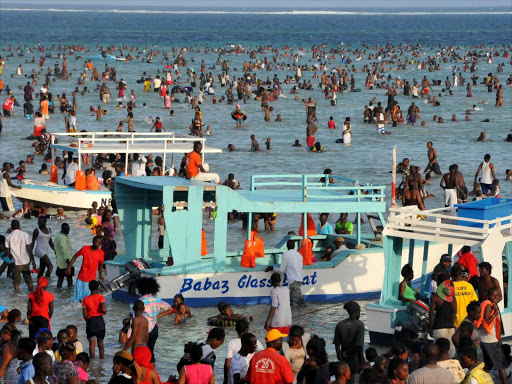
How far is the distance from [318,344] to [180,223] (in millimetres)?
6603

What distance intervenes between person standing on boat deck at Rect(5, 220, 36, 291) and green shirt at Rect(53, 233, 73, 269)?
1.50 ft

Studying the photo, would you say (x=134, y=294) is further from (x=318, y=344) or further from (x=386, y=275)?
(x=318, y=344)

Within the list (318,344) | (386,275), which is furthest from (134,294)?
(318,344)

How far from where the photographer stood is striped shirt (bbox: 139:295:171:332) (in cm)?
1305

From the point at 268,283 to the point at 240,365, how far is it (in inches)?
261

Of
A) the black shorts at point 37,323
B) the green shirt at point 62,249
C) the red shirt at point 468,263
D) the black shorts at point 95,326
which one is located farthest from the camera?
the green shirt at point 62,249

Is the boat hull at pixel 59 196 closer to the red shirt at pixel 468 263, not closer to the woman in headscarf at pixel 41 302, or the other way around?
the woman in headscarf at pixel 41 302

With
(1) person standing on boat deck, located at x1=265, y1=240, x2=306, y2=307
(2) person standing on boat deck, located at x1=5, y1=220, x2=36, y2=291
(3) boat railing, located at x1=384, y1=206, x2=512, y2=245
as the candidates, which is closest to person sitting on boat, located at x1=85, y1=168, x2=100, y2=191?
(2) person standing on boat deck, located at x1=5, y1=220, x2=36, y2=291

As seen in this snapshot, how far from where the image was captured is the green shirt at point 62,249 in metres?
17.8

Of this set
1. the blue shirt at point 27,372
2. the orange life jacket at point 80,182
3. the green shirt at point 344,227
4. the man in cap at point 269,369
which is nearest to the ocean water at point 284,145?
the orange life jacket at point 80,182

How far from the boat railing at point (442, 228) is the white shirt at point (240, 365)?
4162 mm

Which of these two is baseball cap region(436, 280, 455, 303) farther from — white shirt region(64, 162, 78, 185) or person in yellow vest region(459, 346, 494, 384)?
white shirt region(64, 162, 78, 185)

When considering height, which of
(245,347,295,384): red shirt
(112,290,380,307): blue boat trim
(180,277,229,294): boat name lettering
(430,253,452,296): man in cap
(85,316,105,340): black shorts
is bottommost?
(112,290,380,307): blue boat trim

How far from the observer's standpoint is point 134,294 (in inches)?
667
